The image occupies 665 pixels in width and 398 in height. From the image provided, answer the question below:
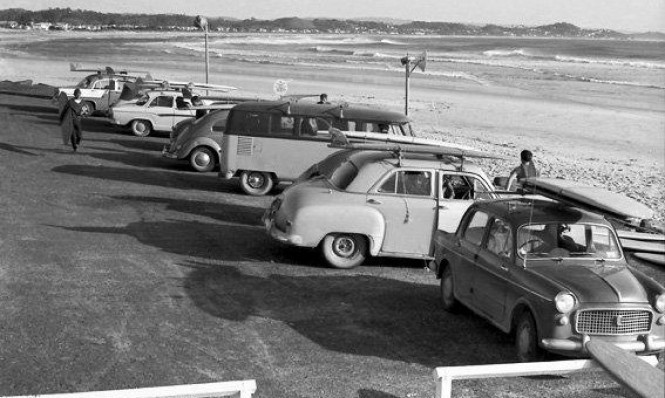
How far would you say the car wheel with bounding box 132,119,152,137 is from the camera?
29594 millimetres

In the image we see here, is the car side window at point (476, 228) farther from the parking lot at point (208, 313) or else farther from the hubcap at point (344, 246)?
the hubcap at point (344, 246)

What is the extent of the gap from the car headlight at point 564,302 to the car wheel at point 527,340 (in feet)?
1.33

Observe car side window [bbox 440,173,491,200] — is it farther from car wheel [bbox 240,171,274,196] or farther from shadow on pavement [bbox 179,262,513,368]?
car wheel [bbox 240,171,274,196]

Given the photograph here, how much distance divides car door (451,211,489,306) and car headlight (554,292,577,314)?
5.51 ft

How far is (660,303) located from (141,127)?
74.6 feet

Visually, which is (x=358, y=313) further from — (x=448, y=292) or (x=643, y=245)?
(x=643, y=245)

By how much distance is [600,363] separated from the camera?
17.1 ft

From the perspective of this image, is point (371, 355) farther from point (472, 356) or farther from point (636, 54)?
point (636, 54)

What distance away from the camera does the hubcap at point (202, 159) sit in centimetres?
2245

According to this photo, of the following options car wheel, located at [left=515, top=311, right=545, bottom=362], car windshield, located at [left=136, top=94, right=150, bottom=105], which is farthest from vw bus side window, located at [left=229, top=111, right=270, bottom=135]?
car windshield, located at [left=136, top=94, right=150, bottom=105]

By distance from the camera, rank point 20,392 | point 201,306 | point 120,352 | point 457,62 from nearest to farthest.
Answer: point 20,392 → point 120,352 → point 201,306 → point 457,62

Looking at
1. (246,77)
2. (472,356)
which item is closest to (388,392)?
(472,356)

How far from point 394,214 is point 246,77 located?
161 ft

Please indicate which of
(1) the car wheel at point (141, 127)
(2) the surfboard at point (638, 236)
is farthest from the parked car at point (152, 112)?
(2) the surfboard at point (638, 236)
